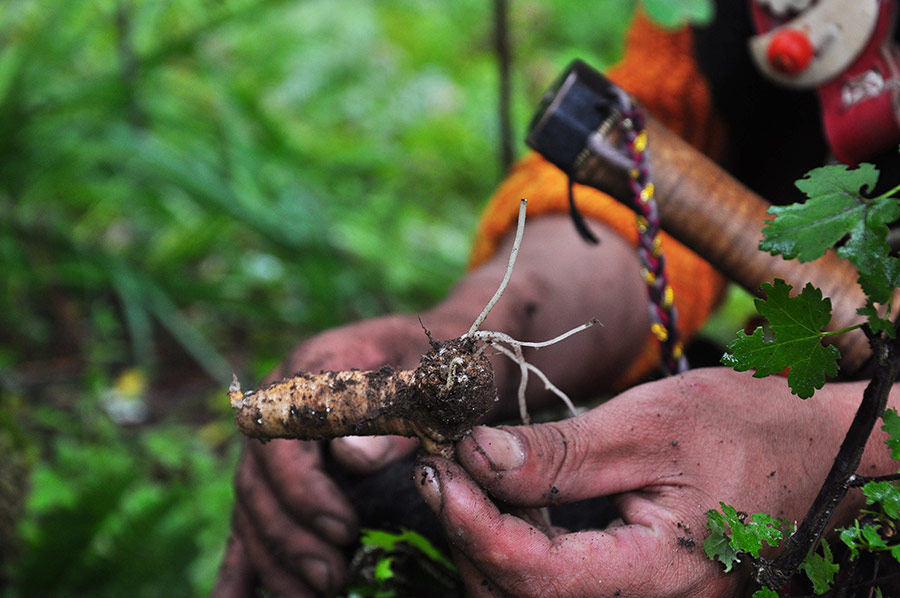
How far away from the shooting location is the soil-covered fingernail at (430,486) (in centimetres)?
82

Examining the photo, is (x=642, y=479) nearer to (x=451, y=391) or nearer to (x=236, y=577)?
(x=451, y=391)

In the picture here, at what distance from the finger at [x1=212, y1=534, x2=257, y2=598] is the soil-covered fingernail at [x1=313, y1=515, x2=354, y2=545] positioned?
0.75ft

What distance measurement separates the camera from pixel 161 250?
3018 mm

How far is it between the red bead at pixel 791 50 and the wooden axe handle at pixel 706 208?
0.93 feet

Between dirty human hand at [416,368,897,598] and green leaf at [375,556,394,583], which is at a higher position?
dirty human hand at [416,368,897,598]

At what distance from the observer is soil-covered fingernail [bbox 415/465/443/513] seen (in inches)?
32.4

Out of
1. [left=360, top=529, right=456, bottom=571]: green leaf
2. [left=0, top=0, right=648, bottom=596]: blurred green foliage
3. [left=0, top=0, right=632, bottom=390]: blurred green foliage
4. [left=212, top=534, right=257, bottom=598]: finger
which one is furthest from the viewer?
[left=0, top=0, right=632, bottom=390]: blurred green foliage

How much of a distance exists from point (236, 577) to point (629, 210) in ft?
3.71

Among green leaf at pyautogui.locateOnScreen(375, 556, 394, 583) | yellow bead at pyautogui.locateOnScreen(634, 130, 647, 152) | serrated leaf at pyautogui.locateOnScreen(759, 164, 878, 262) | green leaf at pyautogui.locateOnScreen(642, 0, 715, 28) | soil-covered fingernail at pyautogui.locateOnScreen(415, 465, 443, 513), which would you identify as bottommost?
green leaf at pyautogui.locateOnScreen(375, 556, 394, 583)

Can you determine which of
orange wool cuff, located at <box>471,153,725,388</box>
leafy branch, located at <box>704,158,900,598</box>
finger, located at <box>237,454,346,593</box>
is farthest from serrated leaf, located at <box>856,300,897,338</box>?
orange wool cuff, located at <box>471,153,725,388</box>

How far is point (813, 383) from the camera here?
735mm

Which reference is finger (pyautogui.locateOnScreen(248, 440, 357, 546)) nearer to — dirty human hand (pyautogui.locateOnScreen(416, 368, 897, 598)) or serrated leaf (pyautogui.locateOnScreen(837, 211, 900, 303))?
dirty human hand (pyautogui.locateOnScreen(416, 368, 897, 598))

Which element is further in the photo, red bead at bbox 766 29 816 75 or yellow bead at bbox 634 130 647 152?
red bead at bbox 766 29 816 75

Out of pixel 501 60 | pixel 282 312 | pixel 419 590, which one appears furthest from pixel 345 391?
pixel 282 312
